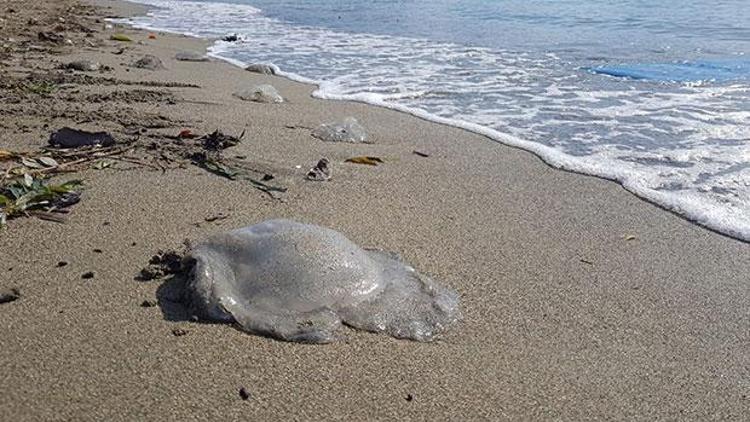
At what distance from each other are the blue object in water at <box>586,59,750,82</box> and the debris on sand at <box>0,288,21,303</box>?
6.32 m

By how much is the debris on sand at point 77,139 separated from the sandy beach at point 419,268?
0.12 metres

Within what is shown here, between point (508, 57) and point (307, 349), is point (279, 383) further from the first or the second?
point (508, 57)

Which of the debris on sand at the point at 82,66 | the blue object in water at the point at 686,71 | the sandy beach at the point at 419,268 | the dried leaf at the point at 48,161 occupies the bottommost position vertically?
the sandy beach at the point at 419,268

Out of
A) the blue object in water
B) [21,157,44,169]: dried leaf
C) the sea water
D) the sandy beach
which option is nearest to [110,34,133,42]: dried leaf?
the sea water

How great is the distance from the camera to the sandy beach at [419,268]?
1.86m

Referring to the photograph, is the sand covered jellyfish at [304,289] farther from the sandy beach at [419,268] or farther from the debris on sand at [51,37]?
the debris on sand at [51,37]

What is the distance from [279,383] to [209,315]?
375 mm

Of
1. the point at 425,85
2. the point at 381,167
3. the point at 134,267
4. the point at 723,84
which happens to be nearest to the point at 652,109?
the point at 723,84

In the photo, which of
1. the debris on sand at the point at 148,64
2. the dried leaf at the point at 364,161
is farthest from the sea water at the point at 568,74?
the debris on sand at the point at 148,64

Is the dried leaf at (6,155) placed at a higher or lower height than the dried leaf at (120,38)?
higher

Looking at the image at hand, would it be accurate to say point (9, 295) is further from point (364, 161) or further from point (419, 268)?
point (364, 161)

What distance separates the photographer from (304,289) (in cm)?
222

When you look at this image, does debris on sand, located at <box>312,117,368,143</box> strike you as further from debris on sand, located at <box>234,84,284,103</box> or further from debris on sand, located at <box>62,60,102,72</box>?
debris on sand, located at <box>62,60,102,72</box>

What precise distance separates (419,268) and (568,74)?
5126 millimetres
